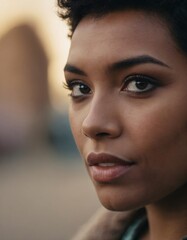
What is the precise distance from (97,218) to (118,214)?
147 mm

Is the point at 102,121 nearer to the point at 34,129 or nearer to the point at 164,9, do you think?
the point at 164,9

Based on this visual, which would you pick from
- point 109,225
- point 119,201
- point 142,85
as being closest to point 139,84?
point 142,85

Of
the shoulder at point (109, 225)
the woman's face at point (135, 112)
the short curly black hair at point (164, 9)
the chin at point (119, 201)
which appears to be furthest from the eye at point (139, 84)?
the shoulder at point (109, 225)

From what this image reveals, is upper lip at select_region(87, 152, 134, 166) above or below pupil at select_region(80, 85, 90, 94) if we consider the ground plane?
below

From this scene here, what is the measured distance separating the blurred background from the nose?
507 centimetres

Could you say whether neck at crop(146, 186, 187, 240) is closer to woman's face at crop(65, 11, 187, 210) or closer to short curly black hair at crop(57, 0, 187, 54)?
woman's face at crop(65, 11, 187, 210)

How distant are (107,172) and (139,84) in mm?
279

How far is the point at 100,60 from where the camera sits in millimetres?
2178

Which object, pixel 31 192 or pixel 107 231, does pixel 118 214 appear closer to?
pixel 107 231

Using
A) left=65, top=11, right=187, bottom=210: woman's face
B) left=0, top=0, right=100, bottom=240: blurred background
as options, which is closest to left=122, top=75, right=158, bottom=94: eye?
left=65, top=11, right=187, bottom=210: woman's face

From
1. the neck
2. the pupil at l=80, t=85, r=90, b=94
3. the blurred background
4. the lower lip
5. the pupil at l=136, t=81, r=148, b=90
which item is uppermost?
the blurred background

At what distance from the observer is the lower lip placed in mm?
2145

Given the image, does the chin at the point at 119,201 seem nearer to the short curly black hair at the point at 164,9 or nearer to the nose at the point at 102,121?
the nose at the point at 102,121

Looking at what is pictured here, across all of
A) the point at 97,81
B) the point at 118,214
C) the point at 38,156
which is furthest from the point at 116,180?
the point at 38,156
